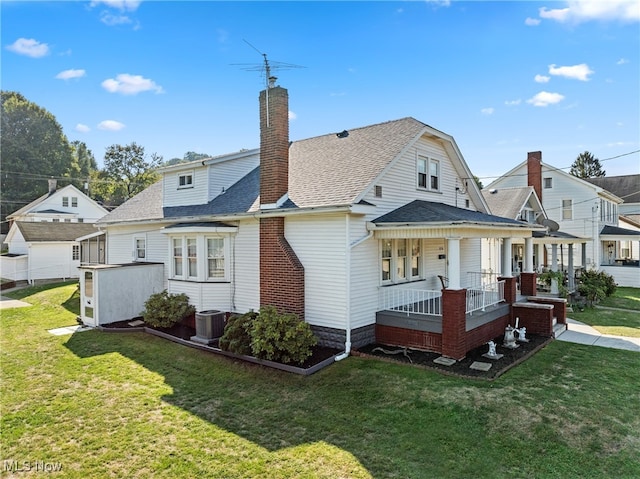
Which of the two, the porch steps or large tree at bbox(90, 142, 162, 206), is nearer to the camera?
the porch steps

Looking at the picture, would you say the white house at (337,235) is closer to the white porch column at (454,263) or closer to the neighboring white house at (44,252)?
the white porch column at (454,263)

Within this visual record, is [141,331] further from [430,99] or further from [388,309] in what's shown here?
[430,99]

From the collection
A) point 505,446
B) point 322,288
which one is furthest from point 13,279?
point 505,446

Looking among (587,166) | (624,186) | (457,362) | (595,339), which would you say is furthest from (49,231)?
(587,166)

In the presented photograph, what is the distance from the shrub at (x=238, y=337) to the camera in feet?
31.7

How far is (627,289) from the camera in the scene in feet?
80.9

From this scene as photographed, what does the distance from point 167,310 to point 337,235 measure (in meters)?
6.39

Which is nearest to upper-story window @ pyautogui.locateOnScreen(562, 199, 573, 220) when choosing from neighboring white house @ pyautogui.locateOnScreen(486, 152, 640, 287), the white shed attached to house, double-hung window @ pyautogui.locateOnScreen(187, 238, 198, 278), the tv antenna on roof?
neighboring white house @ pyautogui.locateOnScreen(486, 152, 640, 287)

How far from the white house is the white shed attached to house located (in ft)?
0.25

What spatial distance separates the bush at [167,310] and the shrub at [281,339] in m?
3.98

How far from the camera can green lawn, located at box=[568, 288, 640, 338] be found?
1296 cm

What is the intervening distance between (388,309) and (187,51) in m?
11.3

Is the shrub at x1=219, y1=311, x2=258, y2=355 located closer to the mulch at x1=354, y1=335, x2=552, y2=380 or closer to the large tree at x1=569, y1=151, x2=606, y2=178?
the mulch at x1=354, y1=335, x2=552, y2=380

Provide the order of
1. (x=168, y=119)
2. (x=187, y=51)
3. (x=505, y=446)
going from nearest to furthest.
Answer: (x=505, y=446) < (x=187, y=51) < (x=168, y=119)
